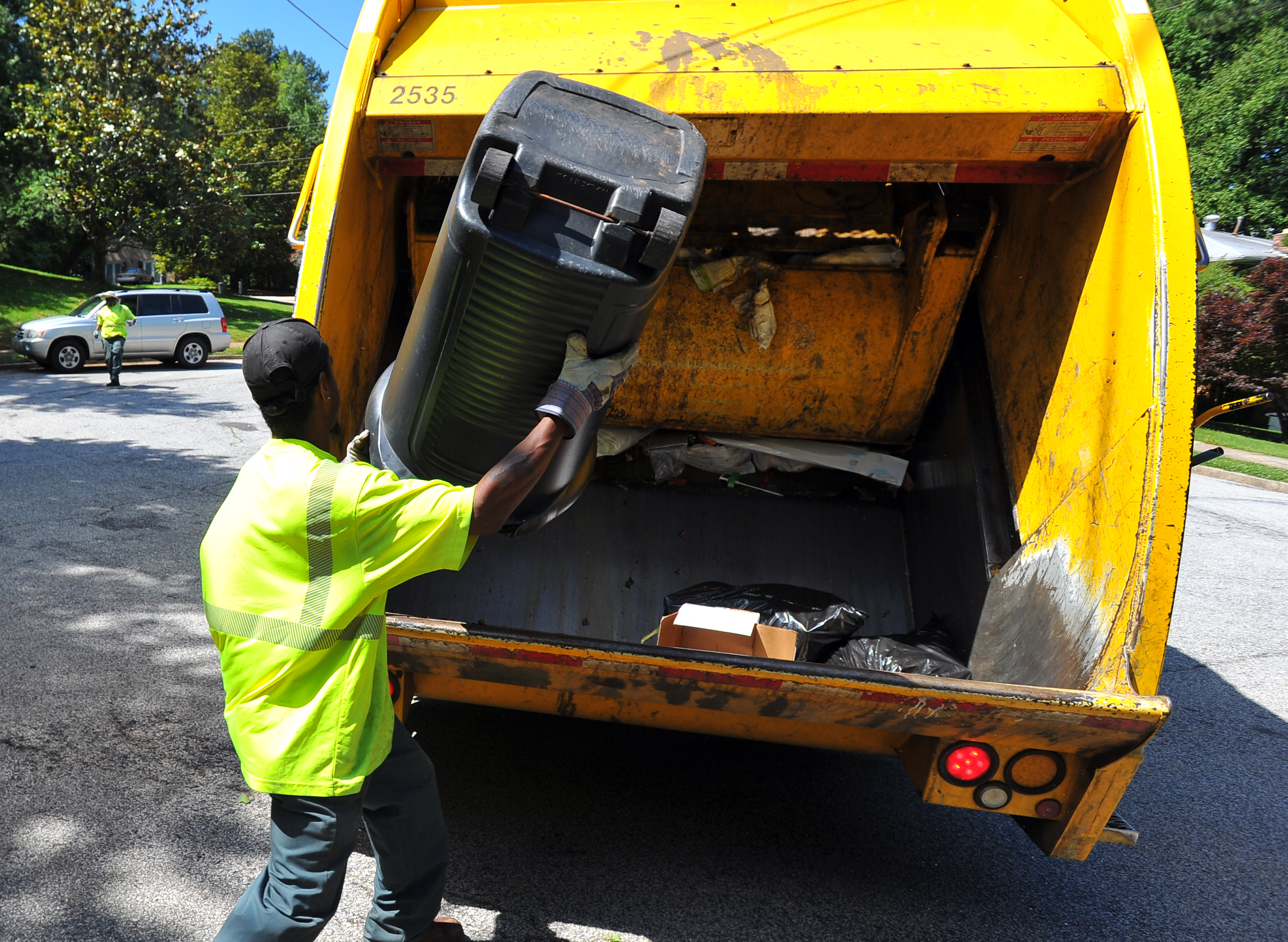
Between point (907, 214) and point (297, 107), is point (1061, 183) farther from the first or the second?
point (297, 107)

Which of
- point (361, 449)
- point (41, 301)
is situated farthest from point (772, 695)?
point (41, 301)

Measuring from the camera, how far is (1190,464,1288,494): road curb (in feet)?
36.4

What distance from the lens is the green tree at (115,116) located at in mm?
19594

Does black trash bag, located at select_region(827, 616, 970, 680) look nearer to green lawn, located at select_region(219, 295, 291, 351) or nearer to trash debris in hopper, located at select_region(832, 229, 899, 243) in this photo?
trash debris in hopper, located at select_region(832, 229, 899, 243)

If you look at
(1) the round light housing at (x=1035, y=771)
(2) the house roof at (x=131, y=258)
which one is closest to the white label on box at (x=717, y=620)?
(1) the round light housing at (x=1035, y=771)

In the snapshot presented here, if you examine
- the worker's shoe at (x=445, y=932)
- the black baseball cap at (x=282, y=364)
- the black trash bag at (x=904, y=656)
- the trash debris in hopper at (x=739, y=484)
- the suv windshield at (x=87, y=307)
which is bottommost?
the suv windshield at (x=87, y=307)

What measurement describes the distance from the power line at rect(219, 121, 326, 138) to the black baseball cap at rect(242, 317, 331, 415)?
30.8m

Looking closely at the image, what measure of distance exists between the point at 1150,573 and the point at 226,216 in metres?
25.6

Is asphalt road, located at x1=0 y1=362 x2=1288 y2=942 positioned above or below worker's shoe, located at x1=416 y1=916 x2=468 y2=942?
below

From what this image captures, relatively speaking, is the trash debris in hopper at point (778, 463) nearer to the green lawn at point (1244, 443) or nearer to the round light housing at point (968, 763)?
the round light housing at point (968, 763)

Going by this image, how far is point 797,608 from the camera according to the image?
10.6 feet

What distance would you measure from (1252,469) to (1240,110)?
53.1 ft

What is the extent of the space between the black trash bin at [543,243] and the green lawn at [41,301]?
15.5 metres

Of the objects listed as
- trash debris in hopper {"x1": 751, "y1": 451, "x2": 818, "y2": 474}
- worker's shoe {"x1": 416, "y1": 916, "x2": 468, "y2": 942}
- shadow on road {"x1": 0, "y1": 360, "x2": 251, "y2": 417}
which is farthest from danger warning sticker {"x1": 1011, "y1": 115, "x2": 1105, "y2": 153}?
shadow on road {"x1": 0, "y1": 360, "x2": 251, "y2": 417}
